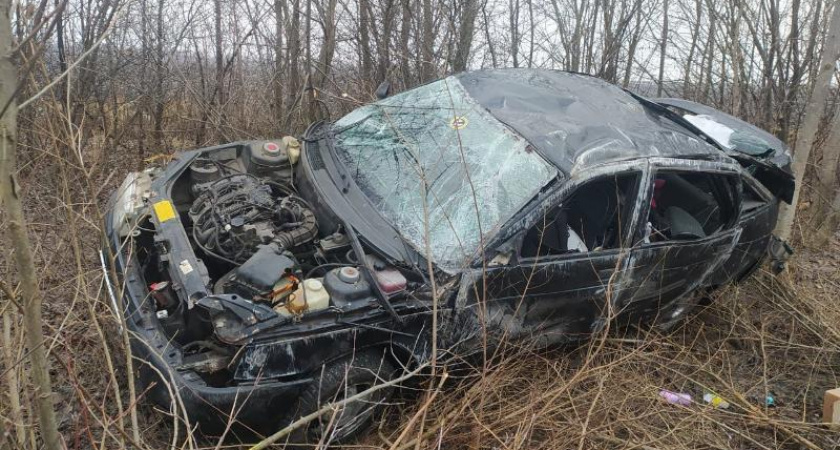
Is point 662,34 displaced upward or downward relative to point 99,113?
upward

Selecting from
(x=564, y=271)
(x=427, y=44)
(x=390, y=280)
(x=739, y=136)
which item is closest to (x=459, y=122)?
(x=564, y=271)

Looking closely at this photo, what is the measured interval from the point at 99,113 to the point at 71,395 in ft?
15.3

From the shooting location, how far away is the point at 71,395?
131 inches

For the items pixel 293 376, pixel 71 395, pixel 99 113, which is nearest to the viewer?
pixel 293 376

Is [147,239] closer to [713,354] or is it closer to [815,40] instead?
[713,354]

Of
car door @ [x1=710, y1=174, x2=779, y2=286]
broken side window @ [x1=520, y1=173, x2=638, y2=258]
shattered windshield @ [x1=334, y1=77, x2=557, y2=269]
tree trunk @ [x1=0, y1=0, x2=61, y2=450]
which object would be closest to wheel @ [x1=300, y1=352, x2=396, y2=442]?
shattered windshield @ [x1=334, y1=77, x2=557, y2=269]

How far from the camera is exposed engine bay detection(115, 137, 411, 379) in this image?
2.79 meters

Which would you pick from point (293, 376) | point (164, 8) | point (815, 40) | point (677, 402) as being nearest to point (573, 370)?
point (677, 402)

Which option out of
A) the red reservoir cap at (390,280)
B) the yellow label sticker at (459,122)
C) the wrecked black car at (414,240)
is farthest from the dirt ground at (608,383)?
the yellow label sticker at (459,122)

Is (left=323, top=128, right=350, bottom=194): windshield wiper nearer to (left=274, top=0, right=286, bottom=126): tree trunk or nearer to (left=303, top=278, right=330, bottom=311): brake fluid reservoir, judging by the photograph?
(left=303, top=278, right=330, bottom=311): brake fluid reservoir

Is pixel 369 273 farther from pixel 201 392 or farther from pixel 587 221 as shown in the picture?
pixel 587 221

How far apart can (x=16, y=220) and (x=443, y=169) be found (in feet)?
7.97

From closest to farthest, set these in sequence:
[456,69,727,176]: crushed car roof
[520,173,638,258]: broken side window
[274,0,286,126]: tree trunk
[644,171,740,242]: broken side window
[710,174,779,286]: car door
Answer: [520,173,638,258]: broken side window → [456,69,727,176]: crushed car roof → [644,171,740,242]: broken side window → [710,174,779,286]: car door → [274,0,286,126]: tree trunk

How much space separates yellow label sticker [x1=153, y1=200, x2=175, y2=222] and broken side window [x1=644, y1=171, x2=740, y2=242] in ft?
9.37
